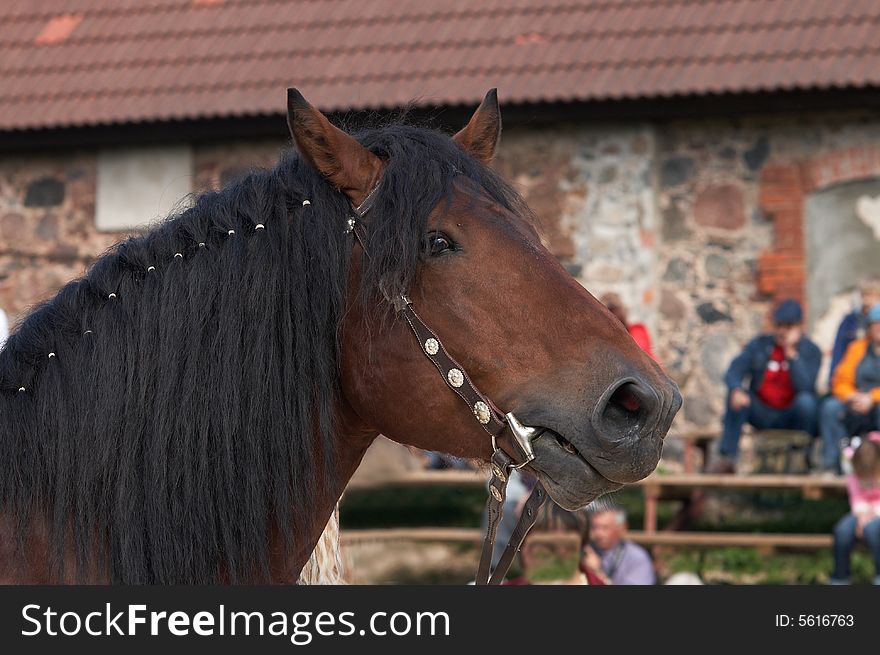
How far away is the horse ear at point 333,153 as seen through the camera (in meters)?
3.05

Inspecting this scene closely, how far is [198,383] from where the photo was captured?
299cm

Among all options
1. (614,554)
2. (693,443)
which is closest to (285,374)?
(614,554)

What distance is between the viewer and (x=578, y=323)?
2947 mm

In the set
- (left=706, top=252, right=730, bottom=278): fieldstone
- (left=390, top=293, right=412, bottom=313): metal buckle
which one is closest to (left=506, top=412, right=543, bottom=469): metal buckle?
(left=390, top=293, right=412, bottom=313): metal buckle

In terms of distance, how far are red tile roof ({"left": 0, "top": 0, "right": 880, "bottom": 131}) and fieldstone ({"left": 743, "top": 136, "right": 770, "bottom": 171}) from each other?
684 mm

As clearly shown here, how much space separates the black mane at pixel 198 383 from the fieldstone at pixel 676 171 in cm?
874

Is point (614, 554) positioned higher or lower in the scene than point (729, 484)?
lower

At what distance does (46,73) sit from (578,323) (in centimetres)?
1094

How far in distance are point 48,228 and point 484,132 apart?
9827mm

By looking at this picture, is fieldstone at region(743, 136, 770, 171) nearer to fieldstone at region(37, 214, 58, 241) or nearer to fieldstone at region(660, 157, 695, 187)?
fieldstone at region(660, 157, 695, 187)

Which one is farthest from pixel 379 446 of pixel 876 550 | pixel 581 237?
pixel 581 237

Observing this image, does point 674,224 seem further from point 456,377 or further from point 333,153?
point 456,377

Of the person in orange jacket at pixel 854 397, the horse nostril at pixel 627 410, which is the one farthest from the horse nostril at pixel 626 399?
the person in orange jacket at pixel 854 397

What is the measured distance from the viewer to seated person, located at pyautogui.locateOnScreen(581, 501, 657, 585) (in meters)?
7.41
